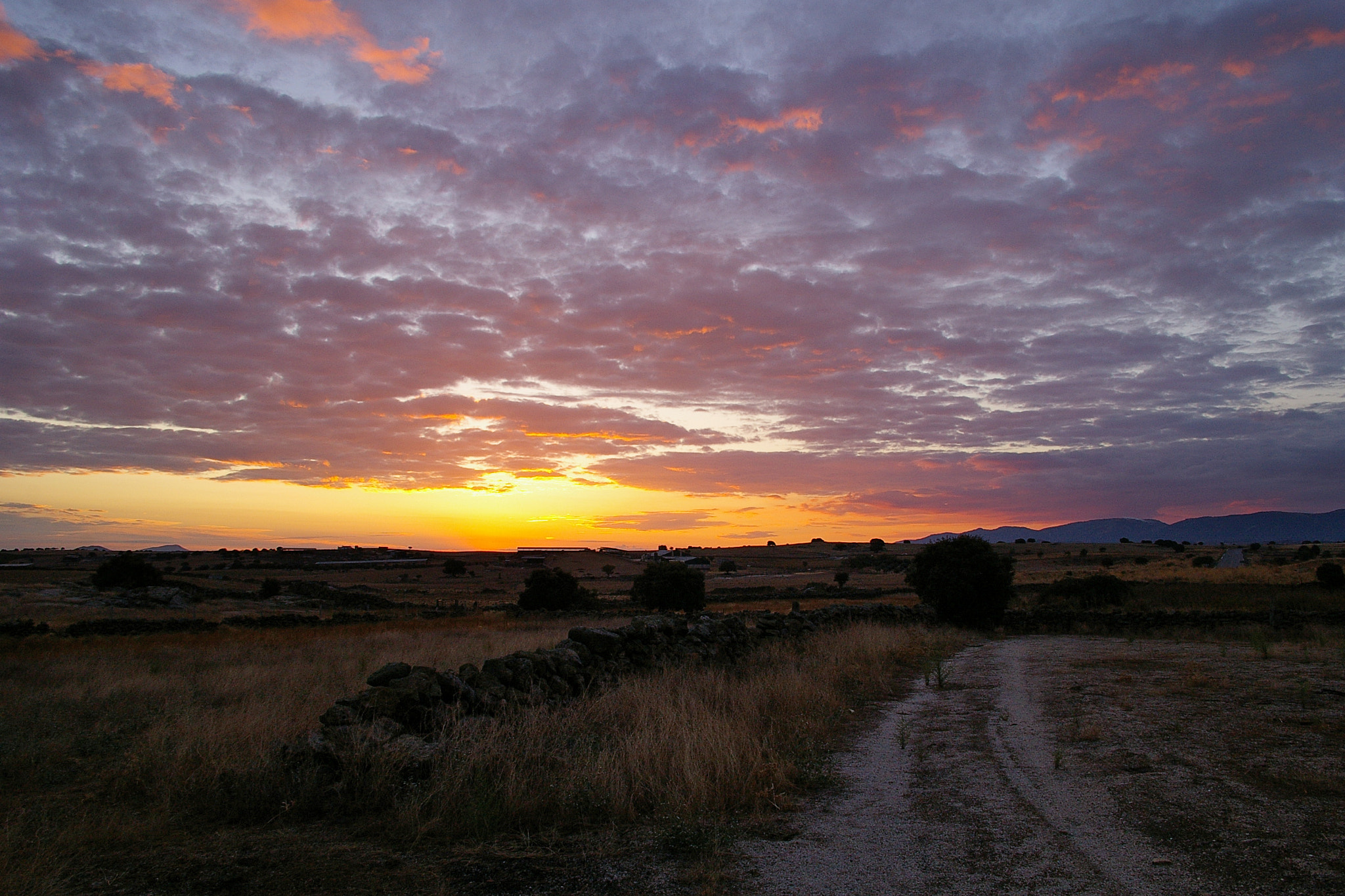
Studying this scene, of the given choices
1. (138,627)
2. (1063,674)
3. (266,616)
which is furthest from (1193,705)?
(266,616)

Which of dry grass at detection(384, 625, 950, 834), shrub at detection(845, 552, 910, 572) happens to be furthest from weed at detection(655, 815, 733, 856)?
shrub at detection(845, 552, 910, 572)

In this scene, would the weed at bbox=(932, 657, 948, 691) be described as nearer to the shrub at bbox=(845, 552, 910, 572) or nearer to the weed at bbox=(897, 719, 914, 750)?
the weed at bbox=(897, 719, 914, 750)

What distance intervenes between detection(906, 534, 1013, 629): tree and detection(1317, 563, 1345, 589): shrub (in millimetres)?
24745

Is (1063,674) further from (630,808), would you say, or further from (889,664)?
(630,808)

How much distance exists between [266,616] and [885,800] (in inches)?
1517

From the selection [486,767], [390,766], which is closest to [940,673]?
[486,767]

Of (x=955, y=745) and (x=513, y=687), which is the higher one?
(x=513, y=687)

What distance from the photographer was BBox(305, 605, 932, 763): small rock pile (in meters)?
7.02

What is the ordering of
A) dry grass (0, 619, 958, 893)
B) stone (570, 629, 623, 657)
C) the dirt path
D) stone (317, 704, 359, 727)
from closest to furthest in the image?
the dirt path
dry grass (0, 619, 958, 893)
stone (317, 704, 359, 727)
stone (570, 629, 623, 657)

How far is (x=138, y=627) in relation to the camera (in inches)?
1141

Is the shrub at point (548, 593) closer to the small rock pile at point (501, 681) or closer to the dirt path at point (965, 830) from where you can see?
the small rock pile at point (501, 681)

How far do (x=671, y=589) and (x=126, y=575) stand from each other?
129 feet

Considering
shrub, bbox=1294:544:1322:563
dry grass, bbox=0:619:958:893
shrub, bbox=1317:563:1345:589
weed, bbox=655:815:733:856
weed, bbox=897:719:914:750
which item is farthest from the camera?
shrub, bbox=1294:544:1322:563

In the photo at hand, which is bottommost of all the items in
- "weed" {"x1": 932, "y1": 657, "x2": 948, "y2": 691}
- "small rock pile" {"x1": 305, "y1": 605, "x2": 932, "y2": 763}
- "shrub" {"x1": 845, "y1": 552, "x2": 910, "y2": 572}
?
"shrub" {"x1": 845, "y1": 552, "x2": 910, "y2": 572}
